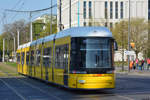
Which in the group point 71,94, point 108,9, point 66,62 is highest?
point 108,9

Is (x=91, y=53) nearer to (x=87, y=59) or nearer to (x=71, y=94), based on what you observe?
(x=87, y=59)

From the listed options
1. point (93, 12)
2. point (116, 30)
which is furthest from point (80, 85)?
point (93, 12)

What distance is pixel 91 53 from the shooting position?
693 inches

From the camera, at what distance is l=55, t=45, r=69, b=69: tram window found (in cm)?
1881

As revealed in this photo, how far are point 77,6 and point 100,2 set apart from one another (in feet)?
19.8

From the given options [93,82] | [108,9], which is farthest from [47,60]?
[108,9]

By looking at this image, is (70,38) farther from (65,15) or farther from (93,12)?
(65,15)

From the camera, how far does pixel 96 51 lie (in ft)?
57.9

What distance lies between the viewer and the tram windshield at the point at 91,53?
17.5 meters

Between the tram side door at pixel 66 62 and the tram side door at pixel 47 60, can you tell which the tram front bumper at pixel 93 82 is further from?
the tram side door at pixel 47 60

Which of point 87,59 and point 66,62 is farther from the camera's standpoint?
point 66,62

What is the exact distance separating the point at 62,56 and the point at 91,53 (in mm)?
2478

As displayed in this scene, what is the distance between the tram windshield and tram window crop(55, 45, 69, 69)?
0.95 m

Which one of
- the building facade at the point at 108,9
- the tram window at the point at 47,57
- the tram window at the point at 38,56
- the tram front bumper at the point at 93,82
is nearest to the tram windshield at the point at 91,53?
the tram front bumper at the point at 93,82
